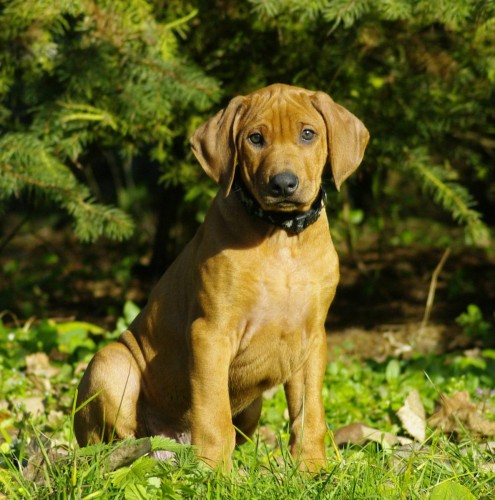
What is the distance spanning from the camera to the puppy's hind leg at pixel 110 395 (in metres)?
4.23

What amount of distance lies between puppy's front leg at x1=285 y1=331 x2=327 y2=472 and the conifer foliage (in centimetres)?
184

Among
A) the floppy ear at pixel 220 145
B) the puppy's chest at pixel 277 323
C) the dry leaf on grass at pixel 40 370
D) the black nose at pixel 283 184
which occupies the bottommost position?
the dry leaf on grass at pixel 40 370

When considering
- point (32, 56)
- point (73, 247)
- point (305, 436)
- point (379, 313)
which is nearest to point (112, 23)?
point (32, 56)

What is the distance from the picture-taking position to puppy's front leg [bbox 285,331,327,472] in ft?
12.9

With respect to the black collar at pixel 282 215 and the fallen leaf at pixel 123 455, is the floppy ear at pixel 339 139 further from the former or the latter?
the fallen leaf at pixel 123 455

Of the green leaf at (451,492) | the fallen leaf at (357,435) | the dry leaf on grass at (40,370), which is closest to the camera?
the green leaf at (451,492)

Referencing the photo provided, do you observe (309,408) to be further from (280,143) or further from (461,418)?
(280,143)

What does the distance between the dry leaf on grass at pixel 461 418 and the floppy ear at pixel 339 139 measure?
124cm

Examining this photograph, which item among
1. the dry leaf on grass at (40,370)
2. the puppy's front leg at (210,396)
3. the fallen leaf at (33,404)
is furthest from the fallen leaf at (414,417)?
the dry leaf on grass at (40,370)

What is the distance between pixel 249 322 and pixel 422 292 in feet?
13.6

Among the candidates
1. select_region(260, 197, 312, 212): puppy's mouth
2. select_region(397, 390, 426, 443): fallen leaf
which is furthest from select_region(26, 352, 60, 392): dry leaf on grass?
select_region(260, 197, 312, 212): puppy's mouth

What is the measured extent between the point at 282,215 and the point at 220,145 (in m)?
0.40

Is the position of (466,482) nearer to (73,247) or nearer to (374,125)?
(374,125)

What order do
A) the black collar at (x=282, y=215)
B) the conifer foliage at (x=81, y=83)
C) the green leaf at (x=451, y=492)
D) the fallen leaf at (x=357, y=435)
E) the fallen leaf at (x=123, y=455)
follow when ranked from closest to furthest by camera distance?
the green leaf at (x=451, y=492) → the fallen leaf at (x=123, y=455) → the black collar at (x=282, y=215) → the fallen leaf at (x=357, y=435) → the conifer foliage at (x=81, y=83)
